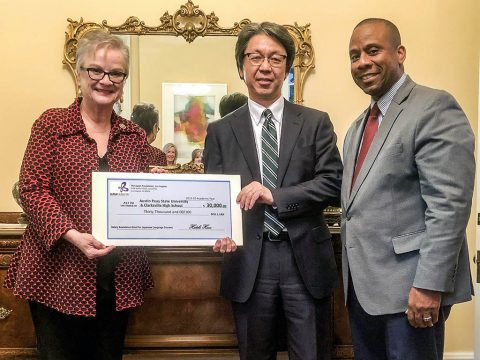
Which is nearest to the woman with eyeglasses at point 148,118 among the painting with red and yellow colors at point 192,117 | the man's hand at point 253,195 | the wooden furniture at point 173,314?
the painting with red and yellow colors at point 192,117

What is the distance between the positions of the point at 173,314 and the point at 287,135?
1042mm

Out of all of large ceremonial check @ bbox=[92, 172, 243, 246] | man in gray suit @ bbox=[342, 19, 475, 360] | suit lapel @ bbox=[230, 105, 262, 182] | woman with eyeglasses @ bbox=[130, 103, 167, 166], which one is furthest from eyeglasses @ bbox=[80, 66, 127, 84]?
woman with eyeglasses @ bbox=[130, 103, 167, 166]

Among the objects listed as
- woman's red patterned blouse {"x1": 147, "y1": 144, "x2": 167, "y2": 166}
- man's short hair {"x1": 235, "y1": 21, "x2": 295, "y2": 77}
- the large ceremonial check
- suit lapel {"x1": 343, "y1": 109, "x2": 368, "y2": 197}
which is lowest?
the large ceremonial check

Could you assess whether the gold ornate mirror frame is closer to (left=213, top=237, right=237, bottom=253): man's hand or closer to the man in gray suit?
the man in gray suit

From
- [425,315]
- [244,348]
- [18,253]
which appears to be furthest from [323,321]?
[18,253]

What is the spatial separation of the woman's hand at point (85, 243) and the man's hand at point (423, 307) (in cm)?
93

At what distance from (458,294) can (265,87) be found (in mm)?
926

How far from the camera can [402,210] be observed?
58.4 inches

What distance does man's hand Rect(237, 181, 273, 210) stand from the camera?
1.68 meters

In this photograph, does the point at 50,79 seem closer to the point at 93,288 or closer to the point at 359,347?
the point at 93,288

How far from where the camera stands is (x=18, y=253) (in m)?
1.69

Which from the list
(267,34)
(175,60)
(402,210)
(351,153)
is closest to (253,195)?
(351,153)

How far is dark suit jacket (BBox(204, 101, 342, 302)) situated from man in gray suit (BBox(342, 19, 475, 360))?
103 mm

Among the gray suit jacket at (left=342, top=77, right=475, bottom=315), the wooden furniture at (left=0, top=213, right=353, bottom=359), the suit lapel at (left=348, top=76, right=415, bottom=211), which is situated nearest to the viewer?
the gray suit jacket at (left=342, top=77, right=475, bottom=315)
